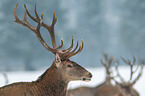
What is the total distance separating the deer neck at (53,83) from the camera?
5.15ft

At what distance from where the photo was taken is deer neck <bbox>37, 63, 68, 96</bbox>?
61.8 inches

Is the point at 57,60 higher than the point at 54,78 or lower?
higher

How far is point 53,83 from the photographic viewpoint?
1.60 metres

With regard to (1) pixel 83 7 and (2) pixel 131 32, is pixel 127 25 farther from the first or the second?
(1) pixel 83 7

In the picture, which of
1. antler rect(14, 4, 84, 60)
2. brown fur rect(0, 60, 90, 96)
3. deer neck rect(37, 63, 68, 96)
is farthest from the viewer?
antler rect(14, 4, 84, 60)

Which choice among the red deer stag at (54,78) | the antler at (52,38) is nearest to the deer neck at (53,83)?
the red deer stag at (54,78)

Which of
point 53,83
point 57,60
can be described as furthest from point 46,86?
point 57,60

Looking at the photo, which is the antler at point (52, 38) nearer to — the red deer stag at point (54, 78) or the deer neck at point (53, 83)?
the red deer stag at point (54, 78)

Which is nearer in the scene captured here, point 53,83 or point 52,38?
point 53,83

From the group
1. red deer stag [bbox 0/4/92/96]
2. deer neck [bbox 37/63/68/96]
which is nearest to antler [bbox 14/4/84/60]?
red deer stag [bbox 0/4/92/96]

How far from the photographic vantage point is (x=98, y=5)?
39.2 m

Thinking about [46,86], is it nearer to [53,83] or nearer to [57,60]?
[53,83]

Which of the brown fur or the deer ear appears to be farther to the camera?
the deer ear

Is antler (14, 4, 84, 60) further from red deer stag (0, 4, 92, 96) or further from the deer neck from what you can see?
the deer neck
